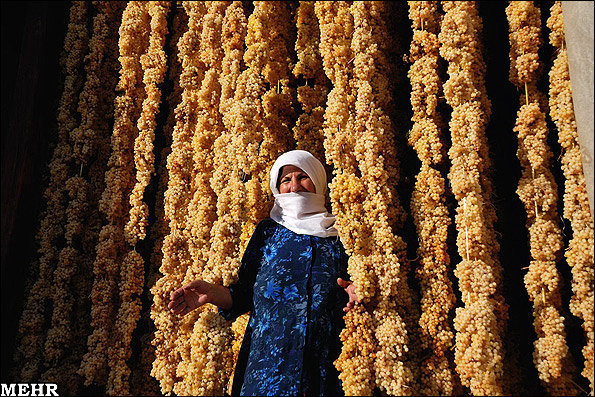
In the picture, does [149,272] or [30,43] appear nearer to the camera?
[149,272]

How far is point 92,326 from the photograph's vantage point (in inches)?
108

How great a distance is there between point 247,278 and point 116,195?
3.32 ft

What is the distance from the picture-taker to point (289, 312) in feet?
7.44

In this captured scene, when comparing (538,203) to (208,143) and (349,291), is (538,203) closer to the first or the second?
(349,291)

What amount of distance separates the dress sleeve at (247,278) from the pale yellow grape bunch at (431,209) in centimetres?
76

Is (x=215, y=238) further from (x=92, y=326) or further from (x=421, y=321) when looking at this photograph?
(x=421, y=321)

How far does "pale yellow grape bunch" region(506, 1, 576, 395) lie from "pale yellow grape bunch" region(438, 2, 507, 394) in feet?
0.48

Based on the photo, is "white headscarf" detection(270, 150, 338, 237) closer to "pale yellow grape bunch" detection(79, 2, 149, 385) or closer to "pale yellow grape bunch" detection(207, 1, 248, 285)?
"pale yellow grape bunch" detection(207, 1, 248, 285)

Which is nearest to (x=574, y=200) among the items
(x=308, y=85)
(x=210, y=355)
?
(x=308, y=85)

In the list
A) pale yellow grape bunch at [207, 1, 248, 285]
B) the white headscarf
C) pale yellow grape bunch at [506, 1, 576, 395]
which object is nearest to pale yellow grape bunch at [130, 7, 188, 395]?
pale yellow grape bunch at [207, 1, 248, 285]

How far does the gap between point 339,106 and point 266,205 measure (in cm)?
64

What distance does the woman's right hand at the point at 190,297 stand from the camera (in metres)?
2.30

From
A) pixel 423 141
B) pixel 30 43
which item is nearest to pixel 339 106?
pixel 423 141

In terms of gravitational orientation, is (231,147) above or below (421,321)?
above
